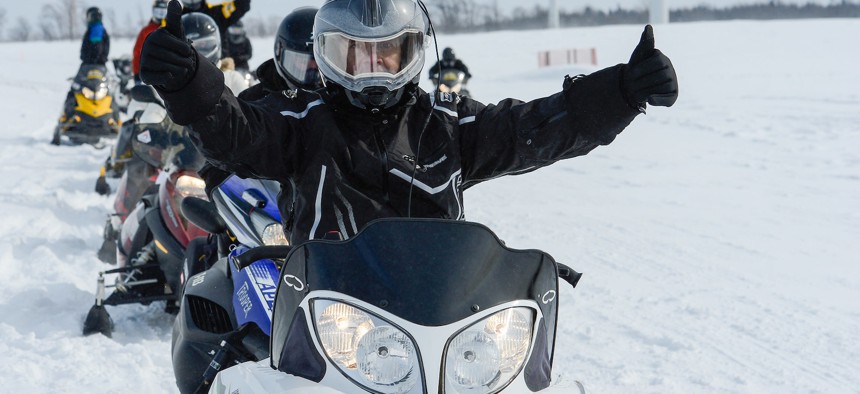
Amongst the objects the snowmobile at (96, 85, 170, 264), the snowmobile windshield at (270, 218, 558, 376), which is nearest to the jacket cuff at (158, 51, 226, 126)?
the snowmobile windshield at (270, 218, 558, 376)

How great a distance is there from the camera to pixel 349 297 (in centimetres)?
195

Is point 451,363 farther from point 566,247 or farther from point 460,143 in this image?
point 566,247

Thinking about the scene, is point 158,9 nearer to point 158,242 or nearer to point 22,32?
point 158,242

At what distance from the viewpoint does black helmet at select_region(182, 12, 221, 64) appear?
6395mm

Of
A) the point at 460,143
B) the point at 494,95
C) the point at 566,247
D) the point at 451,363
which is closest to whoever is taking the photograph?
the point at 451,363

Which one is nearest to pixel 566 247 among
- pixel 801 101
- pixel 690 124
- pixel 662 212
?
pixel 662 212

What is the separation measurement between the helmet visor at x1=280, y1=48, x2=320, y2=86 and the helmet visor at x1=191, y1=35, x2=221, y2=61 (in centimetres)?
150

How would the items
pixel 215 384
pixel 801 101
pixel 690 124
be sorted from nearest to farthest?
pixel 215 384
pixel 690 124
pixel 801 101

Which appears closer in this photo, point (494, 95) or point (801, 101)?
point (801, 101)

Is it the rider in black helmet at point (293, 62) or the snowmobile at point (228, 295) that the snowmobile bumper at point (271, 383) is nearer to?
the snowmobile at point (228, 295)

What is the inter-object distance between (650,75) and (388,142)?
73 cm

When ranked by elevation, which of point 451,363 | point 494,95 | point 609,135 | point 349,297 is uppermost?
point 609,135

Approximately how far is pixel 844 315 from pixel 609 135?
2996 millimetres

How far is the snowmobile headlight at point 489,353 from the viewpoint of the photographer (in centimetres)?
191
